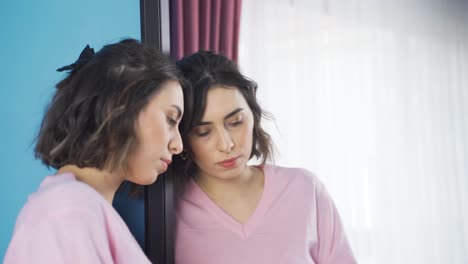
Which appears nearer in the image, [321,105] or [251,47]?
[251,47]

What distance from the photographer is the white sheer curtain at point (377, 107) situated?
2586mm

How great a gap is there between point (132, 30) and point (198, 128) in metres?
0.31

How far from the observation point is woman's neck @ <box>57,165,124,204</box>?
3.44ft

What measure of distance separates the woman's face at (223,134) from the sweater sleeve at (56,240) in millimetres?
510

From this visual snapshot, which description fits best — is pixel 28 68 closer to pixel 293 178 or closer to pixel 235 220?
pixel 235 220

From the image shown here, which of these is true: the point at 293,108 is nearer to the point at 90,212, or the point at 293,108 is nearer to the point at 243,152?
the point at 243,152

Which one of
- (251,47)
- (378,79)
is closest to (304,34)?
(251,47)

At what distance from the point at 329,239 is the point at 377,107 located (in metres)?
1.66

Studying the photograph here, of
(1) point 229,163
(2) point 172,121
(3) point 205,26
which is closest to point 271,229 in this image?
(1) point 229,163

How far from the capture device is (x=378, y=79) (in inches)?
116

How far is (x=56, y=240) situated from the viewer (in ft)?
2.77

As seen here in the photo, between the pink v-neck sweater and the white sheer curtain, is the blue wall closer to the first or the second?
the pink v-neck sweater

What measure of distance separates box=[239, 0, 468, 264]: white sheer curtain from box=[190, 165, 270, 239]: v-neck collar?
1.04m

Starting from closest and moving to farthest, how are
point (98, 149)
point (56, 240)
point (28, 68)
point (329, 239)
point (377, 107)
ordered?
point (56, 240) → point (98, 149) → point (28, 68) → point (329, 239) → point (377, 107)
